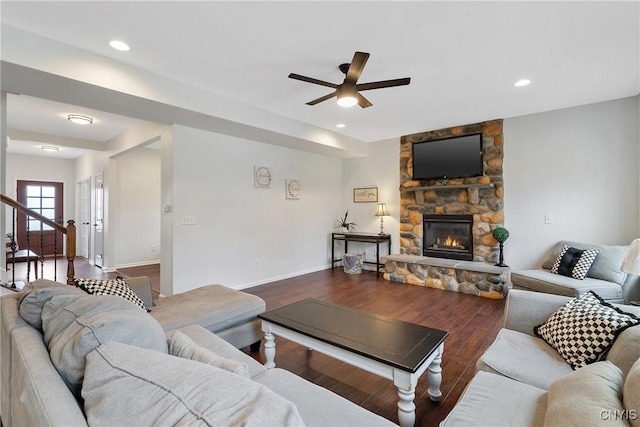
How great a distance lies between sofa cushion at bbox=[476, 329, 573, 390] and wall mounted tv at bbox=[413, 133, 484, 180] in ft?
11.3

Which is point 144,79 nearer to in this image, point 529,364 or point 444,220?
point 529,364

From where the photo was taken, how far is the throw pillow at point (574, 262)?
3.32 m

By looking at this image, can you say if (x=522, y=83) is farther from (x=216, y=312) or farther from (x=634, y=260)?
(x=216, y=312)

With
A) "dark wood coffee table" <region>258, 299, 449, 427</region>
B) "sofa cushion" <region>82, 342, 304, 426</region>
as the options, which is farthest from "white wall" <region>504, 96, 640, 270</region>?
"sofa cushion" <region>82, 342, 304, 426</region>

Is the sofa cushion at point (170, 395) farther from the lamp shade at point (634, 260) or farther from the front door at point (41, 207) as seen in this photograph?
the front door at point (41, 207)

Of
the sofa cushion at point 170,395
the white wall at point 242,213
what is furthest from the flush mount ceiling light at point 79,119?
the sofa cushion at point 170,395

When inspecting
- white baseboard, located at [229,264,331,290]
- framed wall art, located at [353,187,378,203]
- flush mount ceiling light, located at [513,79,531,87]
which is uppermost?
flush mount ceiling light, located at [513,79,531,87]

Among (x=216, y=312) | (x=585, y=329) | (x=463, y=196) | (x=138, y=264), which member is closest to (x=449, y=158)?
(x=463, y=196)

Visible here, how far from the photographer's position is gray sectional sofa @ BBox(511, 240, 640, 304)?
3062mm

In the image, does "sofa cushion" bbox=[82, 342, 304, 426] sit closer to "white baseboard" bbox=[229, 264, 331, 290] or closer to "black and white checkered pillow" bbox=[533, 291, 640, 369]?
"black and white checkered pillow" bbox=[533, 291, 640, 369]

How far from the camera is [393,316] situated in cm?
341

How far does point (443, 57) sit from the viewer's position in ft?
8.87

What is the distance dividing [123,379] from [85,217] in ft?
27.3

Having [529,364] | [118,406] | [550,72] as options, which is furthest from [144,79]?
[550,72]
